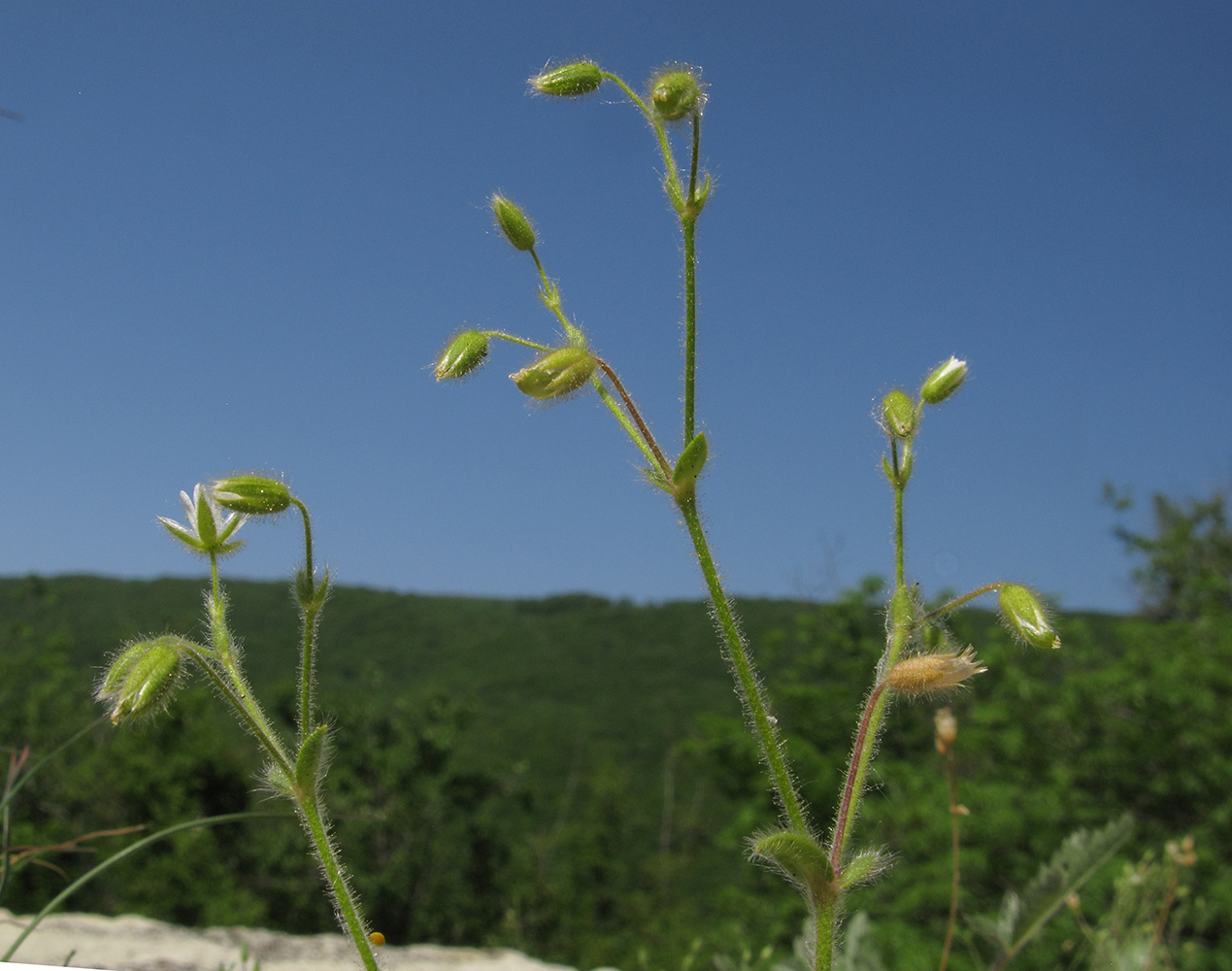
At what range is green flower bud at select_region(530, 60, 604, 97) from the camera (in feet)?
3.43

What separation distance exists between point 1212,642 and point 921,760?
382 centimetres

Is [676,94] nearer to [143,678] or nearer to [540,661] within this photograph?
[143,678]

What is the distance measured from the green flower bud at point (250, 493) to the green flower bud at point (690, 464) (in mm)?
423

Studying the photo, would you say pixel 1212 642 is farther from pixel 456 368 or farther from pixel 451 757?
pixel 451 757

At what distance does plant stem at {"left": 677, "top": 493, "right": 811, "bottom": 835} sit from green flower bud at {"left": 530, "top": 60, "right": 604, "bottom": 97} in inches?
19.6

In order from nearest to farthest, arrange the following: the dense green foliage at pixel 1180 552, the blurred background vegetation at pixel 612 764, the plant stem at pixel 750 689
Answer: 1. the plant stem at pixel 750 689
2. the blurred background vegetation at pixel 612 764
3. the dense green foliage at pixel 1180 552

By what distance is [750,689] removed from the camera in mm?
798

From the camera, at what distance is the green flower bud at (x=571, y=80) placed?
3.43 ft

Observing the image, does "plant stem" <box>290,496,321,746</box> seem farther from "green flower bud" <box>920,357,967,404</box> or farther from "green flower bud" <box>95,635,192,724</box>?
"green flower bud" <box>920,357,967,404</box>

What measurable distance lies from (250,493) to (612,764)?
78.8ft

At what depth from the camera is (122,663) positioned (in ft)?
3.17

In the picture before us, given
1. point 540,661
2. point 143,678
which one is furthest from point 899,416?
point 540,661

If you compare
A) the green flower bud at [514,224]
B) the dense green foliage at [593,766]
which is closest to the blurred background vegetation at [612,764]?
the dense green foliage at [593,766]

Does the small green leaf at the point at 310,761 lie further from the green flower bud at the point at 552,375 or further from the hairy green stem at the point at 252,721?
the green flower bud at the point at 552,375
